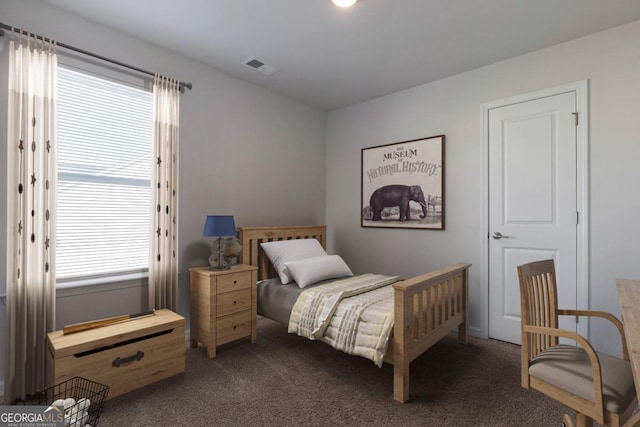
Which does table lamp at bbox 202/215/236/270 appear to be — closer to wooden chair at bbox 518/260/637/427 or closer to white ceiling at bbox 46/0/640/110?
white ceiling at bbox 46/0/640/110

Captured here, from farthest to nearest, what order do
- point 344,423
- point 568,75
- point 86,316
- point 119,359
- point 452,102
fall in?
point 452,102 < point 568,75 < point 86,316 < point 119,359 < point 344,423

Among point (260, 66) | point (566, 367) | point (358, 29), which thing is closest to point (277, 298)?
point (566, 367)

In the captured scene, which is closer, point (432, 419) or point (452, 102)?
point (432, 419)

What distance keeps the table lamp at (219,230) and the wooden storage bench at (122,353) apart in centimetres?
58

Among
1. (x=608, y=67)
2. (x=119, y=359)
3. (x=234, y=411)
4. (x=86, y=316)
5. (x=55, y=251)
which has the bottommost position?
(x=234, y=411)

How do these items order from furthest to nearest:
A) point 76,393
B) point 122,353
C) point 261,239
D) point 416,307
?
point 261,239, point 416,307, point 122,353, point 76,393

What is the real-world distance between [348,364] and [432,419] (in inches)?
30.7

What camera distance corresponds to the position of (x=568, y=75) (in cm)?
263

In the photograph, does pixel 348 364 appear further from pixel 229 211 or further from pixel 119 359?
pixel 229 211

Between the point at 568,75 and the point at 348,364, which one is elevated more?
the point at 568,75

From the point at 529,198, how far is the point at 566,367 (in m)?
1.77

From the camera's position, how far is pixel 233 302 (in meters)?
2.73

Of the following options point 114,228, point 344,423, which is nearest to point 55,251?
point 114,228

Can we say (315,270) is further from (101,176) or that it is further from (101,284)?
(101,176)
